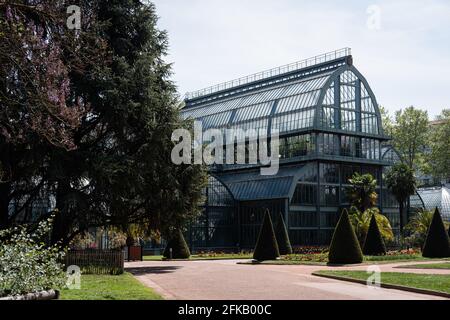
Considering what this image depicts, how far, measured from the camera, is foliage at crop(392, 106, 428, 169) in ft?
258

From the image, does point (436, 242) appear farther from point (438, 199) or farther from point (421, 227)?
point (438, 199)

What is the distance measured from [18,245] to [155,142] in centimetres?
1281

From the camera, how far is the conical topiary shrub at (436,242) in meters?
35.9

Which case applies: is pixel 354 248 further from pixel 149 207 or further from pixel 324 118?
pixel 324 118

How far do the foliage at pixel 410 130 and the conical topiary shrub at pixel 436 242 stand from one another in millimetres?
44227

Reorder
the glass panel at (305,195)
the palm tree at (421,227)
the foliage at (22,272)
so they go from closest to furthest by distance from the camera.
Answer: the foliage at (22,272), the palm tree at (421,227), the glass panel at (305,195)

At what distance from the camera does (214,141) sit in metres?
61.3

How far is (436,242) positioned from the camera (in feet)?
118

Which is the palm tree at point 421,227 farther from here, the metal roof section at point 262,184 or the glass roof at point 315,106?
the glass roof at point 315,106

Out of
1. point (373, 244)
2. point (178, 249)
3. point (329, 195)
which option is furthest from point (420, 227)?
point (178, 249)

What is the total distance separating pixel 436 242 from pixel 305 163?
63.1 feet

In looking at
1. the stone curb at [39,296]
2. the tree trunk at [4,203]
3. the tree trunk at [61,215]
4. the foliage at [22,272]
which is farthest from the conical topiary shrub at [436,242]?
the stone curb at [39,296]

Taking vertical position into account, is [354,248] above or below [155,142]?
below
